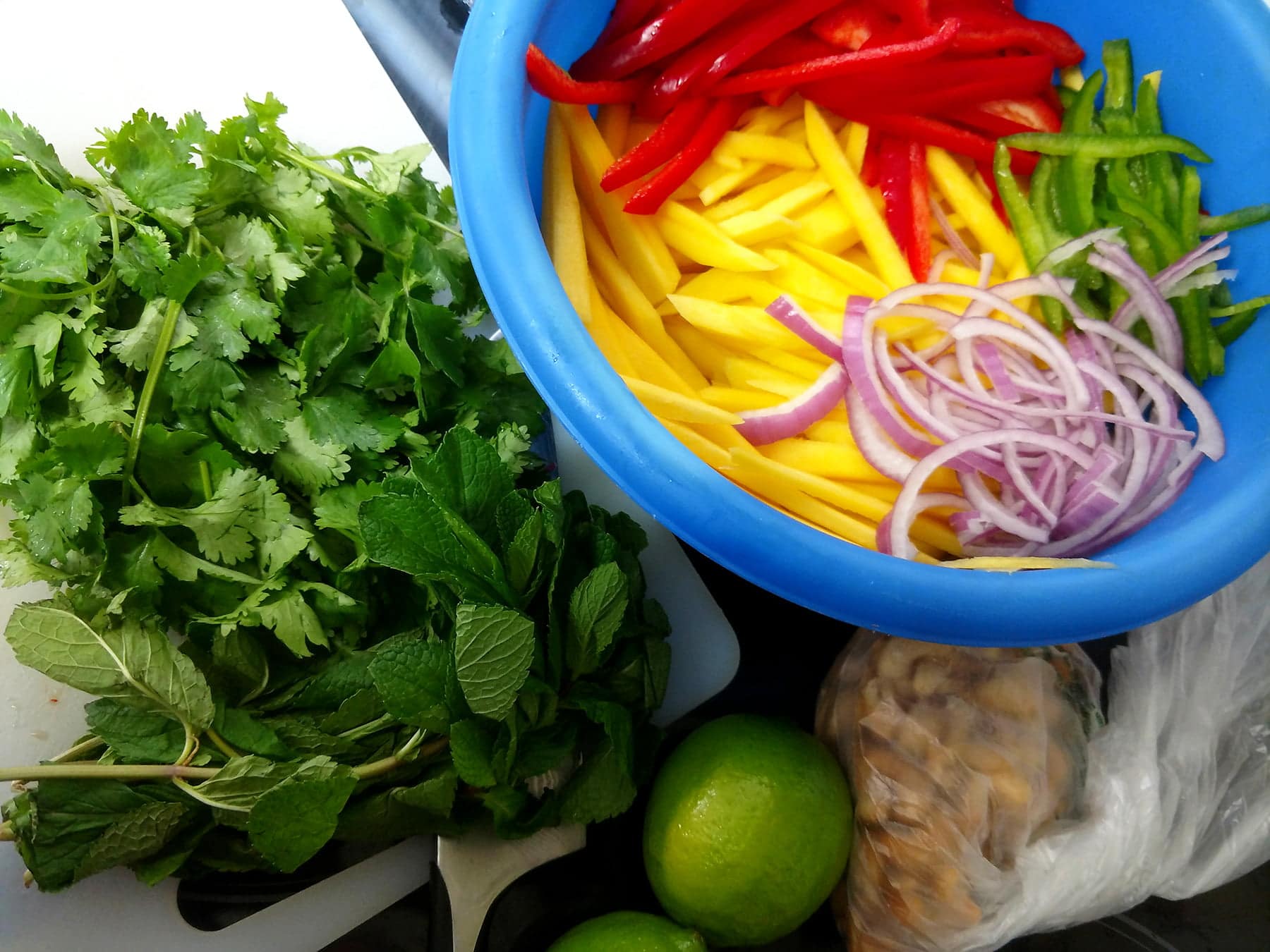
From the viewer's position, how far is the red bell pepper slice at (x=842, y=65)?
2.46ft

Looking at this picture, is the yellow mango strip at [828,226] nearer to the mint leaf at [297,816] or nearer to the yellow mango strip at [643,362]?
the yellow mango strip at [643,362]

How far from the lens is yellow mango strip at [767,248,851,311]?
77 cm

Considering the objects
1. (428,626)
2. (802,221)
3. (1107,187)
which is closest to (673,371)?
(802,221)

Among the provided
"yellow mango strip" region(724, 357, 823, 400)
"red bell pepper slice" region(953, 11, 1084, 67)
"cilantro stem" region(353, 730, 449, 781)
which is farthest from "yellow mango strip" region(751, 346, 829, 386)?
"cilantro stem" region(353, 730, 449, 781)

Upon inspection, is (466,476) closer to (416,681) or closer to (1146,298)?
(416,681)

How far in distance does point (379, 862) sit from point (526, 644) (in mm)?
401

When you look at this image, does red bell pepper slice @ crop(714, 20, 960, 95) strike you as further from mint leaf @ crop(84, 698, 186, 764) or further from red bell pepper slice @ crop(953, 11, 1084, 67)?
mint leaf @ crop(84, 698, 186, 764)

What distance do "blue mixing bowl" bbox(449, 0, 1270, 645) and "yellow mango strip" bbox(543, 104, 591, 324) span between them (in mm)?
60

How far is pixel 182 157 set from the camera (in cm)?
78

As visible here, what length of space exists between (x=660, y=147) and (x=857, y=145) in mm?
193

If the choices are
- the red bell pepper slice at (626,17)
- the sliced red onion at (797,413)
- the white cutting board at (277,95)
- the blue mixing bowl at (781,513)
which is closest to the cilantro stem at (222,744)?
the white cutting board at (277,95)

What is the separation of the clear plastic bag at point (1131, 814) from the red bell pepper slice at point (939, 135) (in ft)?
1.68

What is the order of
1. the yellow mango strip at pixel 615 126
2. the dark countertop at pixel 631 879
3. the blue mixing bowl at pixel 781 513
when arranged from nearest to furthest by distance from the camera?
1. the blue mixing bowl at pixel 781 513
2. the yellow mango strip at pixel 615 126
3. the dark countertop at pixel 631 879

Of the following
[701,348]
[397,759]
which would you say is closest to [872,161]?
[701,348]
